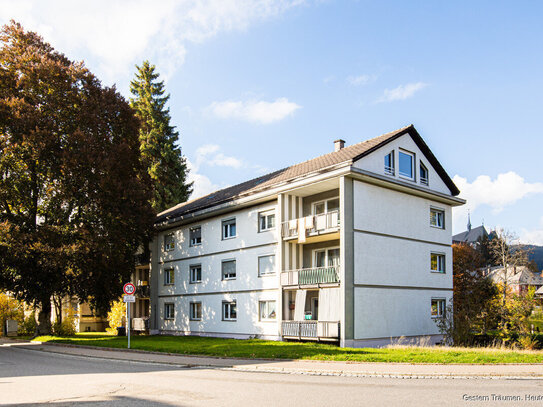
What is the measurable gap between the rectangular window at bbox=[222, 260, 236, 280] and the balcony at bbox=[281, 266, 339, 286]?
5.57m

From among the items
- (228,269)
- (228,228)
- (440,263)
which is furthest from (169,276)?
(440,263)

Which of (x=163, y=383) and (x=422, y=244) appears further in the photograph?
(x=422, y=244)

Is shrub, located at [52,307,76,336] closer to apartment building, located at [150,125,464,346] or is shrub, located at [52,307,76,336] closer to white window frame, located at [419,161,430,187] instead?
apartment building, located at [150,125,464,346]

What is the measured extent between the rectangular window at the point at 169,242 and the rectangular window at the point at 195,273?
3.30 metres

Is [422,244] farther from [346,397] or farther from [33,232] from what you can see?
[33,232]

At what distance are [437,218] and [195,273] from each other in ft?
52.5

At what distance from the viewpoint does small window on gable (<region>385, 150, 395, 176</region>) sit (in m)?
26.1

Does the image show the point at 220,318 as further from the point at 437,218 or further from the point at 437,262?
the point at 437,218

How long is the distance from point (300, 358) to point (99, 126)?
65.9ft

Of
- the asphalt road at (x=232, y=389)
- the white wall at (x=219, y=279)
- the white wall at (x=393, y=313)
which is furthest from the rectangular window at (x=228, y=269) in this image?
the asphalt road at (x=232, y=389)

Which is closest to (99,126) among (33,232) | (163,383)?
(33,232)

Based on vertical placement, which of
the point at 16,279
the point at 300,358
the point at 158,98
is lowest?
the point at 300,358

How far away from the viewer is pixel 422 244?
27.8m

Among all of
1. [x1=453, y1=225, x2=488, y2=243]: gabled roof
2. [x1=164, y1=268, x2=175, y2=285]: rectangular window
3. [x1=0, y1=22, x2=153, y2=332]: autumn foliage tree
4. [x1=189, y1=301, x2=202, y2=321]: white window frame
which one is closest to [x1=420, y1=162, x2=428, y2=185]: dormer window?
[x1=189, y1=301, x2=202, y2=321]: white window frame
